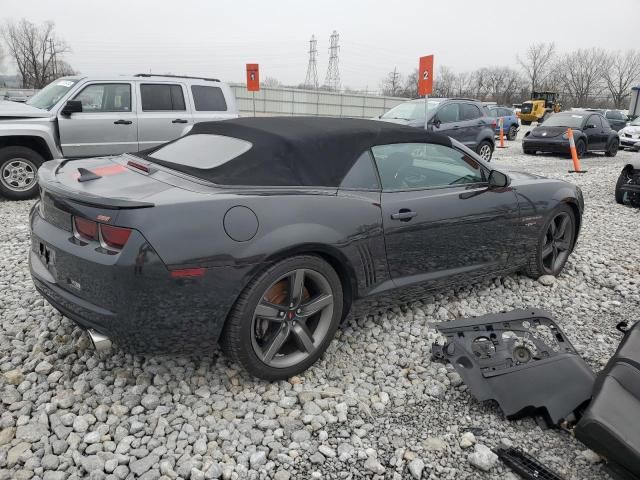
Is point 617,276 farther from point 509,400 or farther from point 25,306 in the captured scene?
point 25,306

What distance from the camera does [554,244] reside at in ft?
14.7

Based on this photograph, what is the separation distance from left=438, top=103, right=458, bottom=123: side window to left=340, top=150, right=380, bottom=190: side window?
364 inches

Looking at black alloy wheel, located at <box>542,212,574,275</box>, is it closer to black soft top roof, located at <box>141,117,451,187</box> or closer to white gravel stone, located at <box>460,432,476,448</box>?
black soft top roof, located at <box>141,117,451,187</box>

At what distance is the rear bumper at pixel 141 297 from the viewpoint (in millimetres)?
2223

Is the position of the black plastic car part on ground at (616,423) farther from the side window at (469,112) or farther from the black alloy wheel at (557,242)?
the side window at (469,112)

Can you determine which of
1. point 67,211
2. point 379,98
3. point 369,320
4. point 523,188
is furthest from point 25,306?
point 379,98

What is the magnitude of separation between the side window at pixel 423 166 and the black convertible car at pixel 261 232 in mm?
11

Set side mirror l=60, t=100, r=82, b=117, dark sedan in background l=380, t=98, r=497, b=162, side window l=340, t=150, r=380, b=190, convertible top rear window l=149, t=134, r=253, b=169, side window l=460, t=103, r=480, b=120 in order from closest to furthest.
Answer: convertible top rear window l=149, t=134, r=253, b=169, side window l=340, t=150, r=380, b=190, side mirror l=60, t=100, r=82, b=117, dark sedan in background l=380, t=98, r=497, b=162, side window l=460, t=103, r=480, b=120

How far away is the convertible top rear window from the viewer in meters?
2.88

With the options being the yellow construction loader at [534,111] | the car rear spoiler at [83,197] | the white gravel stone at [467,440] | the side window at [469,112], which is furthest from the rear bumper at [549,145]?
the yellow construction loader at [534,111]

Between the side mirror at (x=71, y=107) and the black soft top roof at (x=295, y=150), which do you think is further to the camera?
the side mirror at (x=71, y=107)

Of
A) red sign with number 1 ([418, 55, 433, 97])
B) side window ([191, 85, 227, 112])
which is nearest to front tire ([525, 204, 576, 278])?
side window ([191, 85, 227, 112])

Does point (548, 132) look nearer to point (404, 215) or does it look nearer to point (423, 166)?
point (423, 166)

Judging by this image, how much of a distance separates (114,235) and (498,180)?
2.81 m
